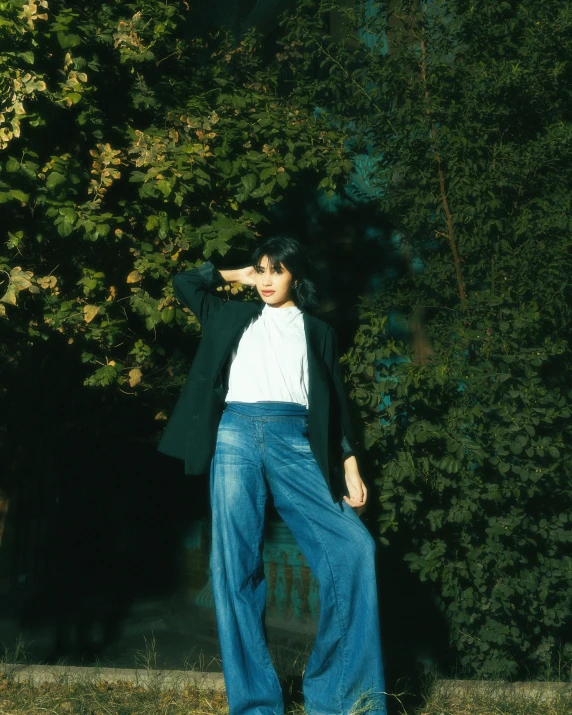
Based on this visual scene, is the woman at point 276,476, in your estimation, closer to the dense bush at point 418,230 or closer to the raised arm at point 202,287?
the raised arm at point 202,287

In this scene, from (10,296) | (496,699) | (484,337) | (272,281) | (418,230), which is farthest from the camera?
(418,230)

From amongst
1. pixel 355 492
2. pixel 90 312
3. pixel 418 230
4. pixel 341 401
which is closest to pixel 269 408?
pixel 341 401

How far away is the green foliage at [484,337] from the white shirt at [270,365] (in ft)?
2.42

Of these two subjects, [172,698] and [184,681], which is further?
[184,681]

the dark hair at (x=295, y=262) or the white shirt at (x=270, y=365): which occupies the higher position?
the dark hair at (x=295, y=262)

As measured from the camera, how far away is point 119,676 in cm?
412

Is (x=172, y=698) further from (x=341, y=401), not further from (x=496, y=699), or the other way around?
→ (x=341, y=401)

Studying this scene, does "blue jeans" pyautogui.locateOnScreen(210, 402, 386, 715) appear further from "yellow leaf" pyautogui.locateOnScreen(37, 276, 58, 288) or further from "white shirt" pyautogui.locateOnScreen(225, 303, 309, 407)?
"yellow leaf" pyautogui.locateOnScreen(37, 276, 58, 288)

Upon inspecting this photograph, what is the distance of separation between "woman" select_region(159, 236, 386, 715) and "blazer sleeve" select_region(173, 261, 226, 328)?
0.01 meters

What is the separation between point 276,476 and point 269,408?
0.85ft

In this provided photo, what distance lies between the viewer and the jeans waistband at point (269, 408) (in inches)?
128

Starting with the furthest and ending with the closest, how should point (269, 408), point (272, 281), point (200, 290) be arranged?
1. point (200, 290)
2. point (272, 281)
3. point (269, 408)

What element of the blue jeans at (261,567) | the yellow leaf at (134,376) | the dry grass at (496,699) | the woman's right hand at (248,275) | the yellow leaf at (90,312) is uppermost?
the woman's right hand at (248,275)

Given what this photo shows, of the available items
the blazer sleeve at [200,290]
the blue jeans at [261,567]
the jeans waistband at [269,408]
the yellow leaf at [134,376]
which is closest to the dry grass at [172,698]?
the blue jeans at [261,567]
